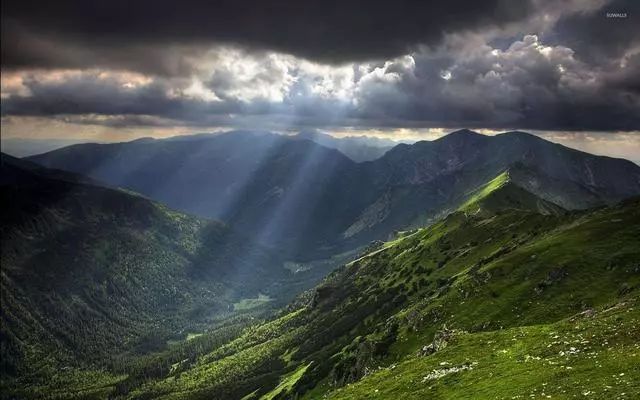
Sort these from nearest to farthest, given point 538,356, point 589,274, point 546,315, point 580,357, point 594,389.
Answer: point 594,389, point 580,357, point 538,356, point 546,315, point 589,274

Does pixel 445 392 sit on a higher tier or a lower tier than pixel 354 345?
higher

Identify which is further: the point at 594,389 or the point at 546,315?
the point at 546,315

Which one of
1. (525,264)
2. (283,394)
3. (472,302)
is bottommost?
(283,394)

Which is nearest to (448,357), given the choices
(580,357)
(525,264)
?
(580,357)

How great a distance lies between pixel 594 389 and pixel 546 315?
183ft

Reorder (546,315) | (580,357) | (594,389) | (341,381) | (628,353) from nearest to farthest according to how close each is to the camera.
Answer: (594,389), (628,353), (580,357), (546,315), (341,381)

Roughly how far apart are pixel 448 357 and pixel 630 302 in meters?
30.2

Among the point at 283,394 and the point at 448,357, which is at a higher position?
the point at 448,357

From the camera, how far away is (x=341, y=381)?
495 feet

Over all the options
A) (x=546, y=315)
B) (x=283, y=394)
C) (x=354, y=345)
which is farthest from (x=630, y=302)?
(x=283, y=394)

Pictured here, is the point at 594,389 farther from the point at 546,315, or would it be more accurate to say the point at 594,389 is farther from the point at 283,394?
the point at 283,394

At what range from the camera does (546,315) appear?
9450 centimetres

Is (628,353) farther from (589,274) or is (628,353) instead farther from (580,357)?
(589,274)

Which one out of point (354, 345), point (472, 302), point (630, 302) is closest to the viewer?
point (630, 302)
